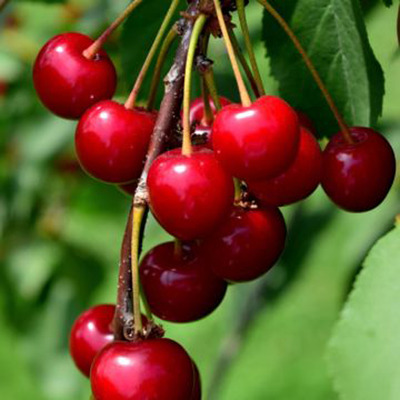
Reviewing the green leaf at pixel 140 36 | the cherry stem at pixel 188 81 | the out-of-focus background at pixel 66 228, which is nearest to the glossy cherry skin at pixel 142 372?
the cherry stem at pixel 188 81

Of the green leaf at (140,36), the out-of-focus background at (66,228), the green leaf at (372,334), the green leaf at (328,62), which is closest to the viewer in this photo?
the green leaf at (372,334)

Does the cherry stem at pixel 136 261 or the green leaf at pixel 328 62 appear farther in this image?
the green leaf at pixel 328 62

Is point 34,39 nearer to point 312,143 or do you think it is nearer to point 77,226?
point 77,226

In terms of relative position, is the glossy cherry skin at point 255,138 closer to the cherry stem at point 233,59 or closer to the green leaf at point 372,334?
the cherry stem at point 233,59

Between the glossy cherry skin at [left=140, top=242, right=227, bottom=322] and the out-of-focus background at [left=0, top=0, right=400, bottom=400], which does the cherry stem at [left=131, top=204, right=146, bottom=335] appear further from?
the out-of-focus background at [left=0, top=0, right=400, bottom=400]

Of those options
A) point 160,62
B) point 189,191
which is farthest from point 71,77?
point 189,191

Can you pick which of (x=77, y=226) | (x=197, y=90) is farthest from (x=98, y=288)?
(x=197, y=90)
